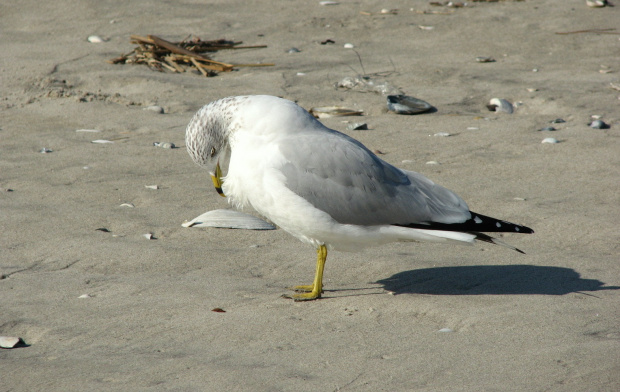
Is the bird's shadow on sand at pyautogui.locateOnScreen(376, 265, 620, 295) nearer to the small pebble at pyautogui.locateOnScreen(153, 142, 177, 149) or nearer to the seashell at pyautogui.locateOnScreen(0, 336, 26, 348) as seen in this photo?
the seashell at pyautogui.locateOnScreen(0, 336, 26, 348)

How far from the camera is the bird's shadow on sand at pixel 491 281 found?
153 inches

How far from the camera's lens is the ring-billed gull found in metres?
3.75

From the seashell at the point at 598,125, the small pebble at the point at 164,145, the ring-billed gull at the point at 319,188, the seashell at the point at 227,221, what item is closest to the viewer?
the ring-billed gull at the point at 319,188

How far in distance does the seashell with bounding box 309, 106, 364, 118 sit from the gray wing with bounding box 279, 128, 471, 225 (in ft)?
10.9

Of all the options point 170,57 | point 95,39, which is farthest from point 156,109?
point 95,39

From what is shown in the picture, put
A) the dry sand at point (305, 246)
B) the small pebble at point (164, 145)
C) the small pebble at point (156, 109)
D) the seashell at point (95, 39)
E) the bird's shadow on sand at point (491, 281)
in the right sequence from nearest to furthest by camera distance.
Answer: the dry sand at point (305, 246)
the bird's shadow on sand at point (491, 281)
the small pebble at point (164, 145)
the small pebble at point (156, 109)
the seashell at point (95, 39)

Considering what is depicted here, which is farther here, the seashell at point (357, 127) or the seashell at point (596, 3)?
the seashell at point (596, 3)

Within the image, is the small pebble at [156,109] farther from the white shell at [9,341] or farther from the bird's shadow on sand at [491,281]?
the white shell at [9,341]

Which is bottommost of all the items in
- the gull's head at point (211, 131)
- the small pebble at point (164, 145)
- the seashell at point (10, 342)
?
the seashell at point (10, 342)

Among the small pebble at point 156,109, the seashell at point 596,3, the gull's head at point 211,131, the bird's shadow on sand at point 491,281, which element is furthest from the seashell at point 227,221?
the seashell at point 596,3

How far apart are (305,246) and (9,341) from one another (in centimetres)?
213

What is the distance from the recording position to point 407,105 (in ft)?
24.0

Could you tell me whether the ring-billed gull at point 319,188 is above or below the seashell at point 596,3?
below

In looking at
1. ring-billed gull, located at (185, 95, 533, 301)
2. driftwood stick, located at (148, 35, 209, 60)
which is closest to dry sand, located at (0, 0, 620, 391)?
ring-billed gull, located at (185, 95, 533, 301)
